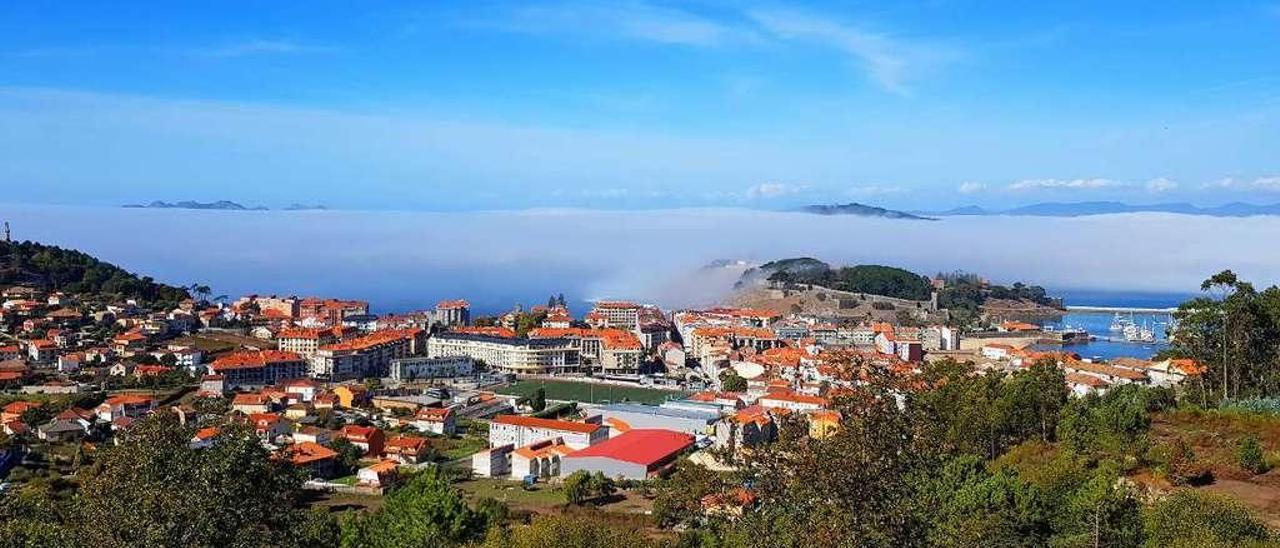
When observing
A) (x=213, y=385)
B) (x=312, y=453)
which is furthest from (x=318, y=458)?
(x=213, y=385)

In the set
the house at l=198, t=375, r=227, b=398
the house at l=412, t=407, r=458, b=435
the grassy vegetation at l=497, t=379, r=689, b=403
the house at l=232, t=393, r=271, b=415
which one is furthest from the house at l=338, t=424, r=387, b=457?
the grassy vegetation at l=497, t=379, r=689, b=403

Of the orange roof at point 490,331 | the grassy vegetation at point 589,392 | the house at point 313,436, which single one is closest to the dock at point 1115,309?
the grassy vegetation at point 589,392

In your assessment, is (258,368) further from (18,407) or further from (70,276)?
(70,276)

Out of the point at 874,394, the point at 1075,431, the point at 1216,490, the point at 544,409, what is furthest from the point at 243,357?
the point at 874,394

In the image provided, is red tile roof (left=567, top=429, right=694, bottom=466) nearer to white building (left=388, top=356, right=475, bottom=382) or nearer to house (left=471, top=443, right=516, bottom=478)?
house (left=471, top=443, right=516, bottom=478)

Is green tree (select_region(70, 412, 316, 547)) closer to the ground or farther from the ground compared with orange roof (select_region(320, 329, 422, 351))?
farther from the ground
